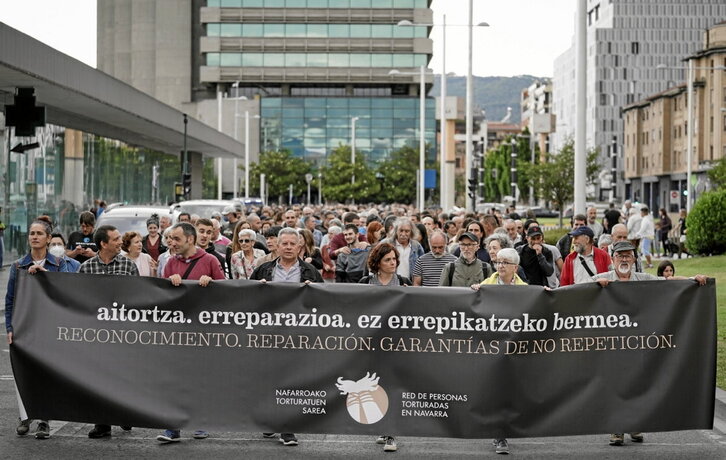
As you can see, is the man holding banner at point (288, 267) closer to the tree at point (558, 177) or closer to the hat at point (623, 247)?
the hat at point (623, 247)

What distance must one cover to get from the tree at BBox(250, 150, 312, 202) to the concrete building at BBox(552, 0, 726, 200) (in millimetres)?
54765

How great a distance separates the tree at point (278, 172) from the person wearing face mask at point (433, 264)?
11232cm

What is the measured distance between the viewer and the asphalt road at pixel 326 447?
1038cm

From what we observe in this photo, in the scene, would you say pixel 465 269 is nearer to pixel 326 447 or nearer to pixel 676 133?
pixel 326 447

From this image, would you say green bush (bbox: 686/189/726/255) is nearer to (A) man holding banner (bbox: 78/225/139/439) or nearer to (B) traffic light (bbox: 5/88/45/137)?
(B) traffic light (bbox: 5/88/45/137)

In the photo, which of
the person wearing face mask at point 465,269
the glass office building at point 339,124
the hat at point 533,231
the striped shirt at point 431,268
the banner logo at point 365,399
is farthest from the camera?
the glass office building at point 339,124

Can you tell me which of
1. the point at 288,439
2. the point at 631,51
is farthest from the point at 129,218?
the point at 631,51

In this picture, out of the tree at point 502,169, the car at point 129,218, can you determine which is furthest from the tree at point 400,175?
the car at point 129,218

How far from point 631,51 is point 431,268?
16886cm

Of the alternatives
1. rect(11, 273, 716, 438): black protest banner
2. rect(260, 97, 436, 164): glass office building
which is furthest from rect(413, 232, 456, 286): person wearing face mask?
rect(260, 97, 436, 164): glass office building

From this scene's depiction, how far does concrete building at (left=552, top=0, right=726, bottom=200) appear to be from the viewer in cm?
17738

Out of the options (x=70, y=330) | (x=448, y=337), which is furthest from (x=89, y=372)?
(x=448, y=337)

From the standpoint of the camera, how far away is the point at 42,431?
1098cm

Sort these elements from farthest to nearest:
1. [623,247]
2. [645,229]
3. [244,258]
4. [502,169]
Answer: [502,169], [645,229], [244,258], [623,247]
